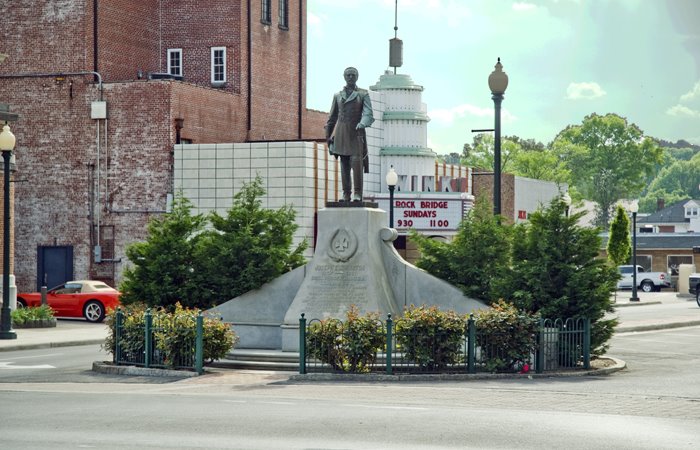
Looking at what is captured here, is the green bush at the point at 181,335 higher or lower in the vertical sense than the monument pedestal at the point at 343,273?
lower

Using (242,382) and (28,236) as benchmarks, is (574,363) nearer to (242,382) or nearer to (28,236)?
(242,382)

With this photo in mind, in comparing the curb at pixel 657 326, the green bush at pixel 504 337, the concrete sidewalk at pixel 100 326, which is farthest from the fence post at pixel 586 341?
the curb at pixel 657 326

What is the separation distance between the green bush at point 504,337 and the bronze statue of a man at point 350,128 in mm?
4756

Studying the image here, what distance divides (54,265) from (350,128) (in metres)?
27.8

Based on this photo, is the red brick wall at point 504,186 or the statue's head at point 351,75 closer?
the statue's head at point 351,75

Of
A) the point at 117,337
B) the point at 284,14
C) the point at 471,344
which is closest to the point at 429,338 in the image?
the point at 471,344

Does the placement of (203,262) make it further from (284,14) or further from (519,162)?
(519,162)

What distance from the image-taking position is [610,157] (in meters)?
142

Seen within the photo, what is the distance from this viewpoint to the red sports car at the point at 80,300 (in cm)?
4203

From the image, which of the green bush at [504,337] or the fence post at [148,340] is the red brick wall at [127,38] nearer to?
the fence post at [148,340]

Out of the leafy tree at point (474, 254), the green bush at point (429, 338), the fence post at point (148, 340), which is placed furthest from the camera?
the leafy tree at point (474, 254)

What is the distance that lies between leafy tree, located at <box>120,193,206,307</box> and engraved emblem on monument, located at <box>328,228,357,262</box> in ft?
11.1

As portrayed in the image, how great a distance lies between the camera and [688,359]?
27422mm

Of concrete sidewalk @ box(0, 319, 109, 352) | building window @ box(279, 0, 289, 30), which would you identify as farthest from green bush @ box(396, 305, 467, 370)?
building window @ box(279, 0, 289, 30)
